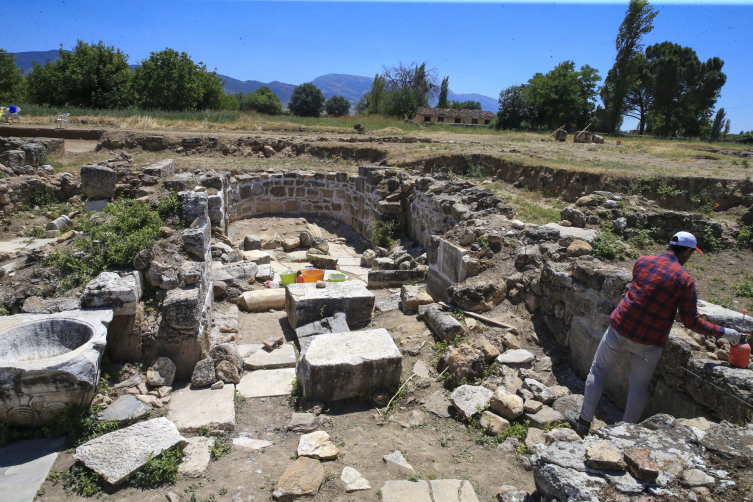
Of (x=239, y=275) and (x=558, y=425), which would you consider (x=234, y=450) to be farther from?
(x=239, y=275)

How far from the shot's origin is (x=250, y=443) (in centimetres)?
389

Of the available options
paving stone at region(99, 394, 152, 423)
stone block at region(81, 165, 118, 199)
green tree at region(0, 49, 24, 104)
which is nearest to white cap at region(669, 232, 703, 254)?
paving stone at region(99, 394, 152, 423)

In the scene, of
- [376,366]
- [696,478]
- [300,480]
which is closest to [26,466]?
[300,480]

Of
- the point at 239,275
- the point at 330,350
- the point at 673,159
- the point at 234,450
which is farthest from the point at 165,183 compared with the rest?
the point at 673,159

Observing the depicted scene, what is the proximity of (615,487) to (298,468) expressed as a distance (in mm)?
2134

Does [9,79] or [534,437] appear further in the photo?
[9,79]

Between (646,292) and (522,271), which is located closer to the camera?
(646,292)

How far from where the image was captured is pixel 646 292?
11.6 ft

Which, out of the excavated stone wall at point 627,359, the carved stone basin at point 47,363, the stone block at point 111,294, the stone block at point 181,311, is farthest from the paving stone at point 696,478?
the stone block at point 111,294

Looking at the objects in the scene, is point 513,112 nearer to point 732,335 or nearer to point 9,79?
point 732,335

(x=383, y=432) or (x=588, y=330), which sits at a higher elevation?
(x=588, y=330)

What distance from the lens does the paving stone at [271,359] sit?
531 centimetres

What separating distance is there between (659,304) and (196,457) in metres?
3.79

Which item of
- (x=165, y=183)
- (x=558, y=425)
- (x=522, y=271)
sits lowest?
(x=558, y=425)
